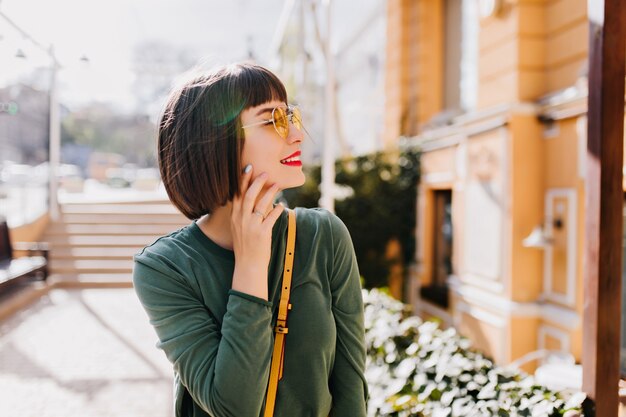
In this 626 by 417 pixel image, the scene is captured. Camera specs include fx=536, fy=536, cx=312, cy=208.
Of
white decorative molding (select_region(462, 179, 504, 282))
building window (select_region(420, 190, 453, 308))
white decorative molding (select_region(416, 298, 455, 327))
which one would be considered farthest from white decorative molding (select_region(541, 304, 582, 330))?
building window (select_region(420, 190, 453, 308))

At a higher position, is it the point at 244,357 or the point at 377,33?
the point at 377,33

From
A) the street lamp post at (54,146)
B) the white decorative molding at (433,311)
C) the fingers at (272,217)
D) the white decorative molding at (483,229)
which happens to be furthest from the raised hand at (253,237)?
the street lamp post at (54,146)

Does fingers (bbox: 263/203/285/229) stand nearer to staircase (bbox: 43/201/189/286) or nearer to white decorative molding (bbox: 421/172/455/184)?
white decorative molding (bbox: 421/172/455/184)

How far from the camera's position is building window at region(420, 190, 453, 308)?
7.93 metres

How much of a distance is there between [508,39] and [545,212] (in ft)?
6.67

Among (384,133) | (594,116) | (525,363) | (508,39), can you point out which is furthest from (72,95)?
(594,116)

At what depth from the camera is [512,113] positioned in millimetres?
5926

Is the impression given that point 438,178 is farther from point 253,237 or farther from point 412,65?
point 253,237

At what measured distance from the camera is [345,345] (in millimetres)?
1310

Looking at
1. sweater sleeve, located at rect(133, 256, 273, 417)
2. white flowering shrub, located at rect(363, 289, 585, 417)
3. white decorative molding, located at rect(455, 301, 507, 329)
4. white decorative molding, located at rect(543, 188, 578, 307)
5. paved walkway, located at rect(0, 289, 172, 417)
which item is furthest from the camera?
white decorative molding, located at rect(455, 301, 507, 329)

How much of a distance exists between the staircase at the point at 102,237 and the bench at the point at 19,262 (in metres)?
0.49

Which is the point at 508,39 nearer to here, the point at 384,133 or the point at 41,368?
the point at 384,133

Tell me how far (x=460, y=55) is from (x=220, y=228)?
26.1 feet

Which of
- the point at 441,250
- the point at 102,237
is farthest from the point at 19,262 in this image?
the point at 441,250
